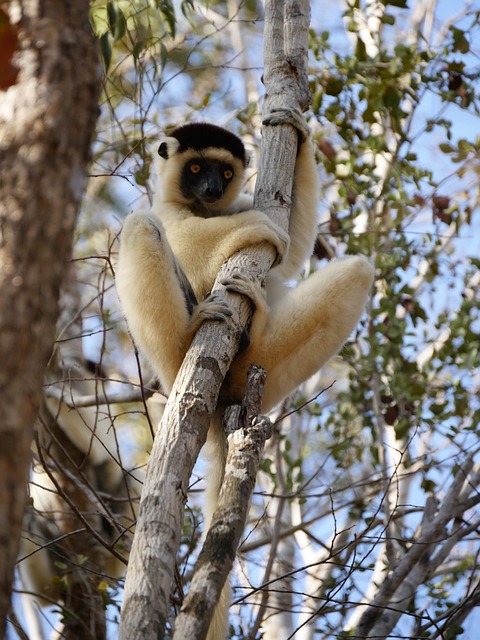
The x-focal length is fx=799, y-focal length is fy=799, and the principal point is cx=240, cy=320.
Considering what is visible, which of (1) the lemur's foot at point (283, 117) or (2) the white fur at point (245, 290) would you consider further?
(1) the lemur's foot at point (283, 117)

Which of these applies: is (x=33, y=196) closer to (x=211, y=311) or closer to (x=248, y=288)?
(x=211, y=311)

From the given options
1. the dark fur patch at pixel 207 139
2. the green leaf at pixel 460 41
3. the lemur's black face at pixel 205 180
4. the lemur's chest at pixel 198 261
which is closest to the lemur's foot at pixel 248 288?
the lemur's chest at pixel 198 261

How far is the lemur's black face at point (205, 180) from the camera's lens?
5.26m

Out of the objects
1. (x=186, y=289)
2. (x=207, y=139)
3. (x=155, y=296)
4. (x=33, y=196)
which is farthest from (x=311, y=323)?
(x=33, y=196)

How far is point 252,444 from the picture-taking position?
3154 millimetres

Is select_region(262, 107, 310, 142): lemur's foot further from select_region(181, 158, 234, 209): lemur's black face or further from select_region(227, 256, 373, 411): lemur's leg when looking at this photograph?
select_region(227, 256, 373, 411): lemur's leg

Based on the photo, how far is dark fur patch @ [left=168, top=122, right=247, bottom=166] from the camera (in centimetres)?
552

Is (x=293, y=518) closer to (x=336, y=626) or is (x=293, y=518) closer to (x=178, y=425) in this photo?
(x=336, y=626)

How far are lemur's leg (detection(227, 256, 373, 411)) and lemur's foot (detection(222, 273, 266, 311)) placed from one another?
202 millimetres

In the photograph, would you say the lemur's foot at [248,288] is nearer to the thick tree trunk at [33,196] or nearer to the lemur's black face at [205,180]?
the lemur's black face at [205,180]

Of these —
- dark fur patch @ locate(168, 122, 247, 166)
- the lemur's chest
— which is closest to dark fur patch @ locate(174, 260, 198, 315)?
the lemur's chest

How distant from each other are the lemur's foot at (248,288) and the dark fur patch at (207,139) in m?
1.62

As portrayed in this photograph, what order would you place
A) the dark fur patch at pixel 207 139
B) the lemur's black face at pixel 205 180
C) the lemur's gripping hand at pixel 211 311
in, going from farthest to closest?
the dark fur patch at pixel 207 139 < the lemur's black face at pixel 205 180 < the lemur's gripping hand at pixel 211 311

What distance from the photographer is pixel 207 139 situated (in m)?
5.51
